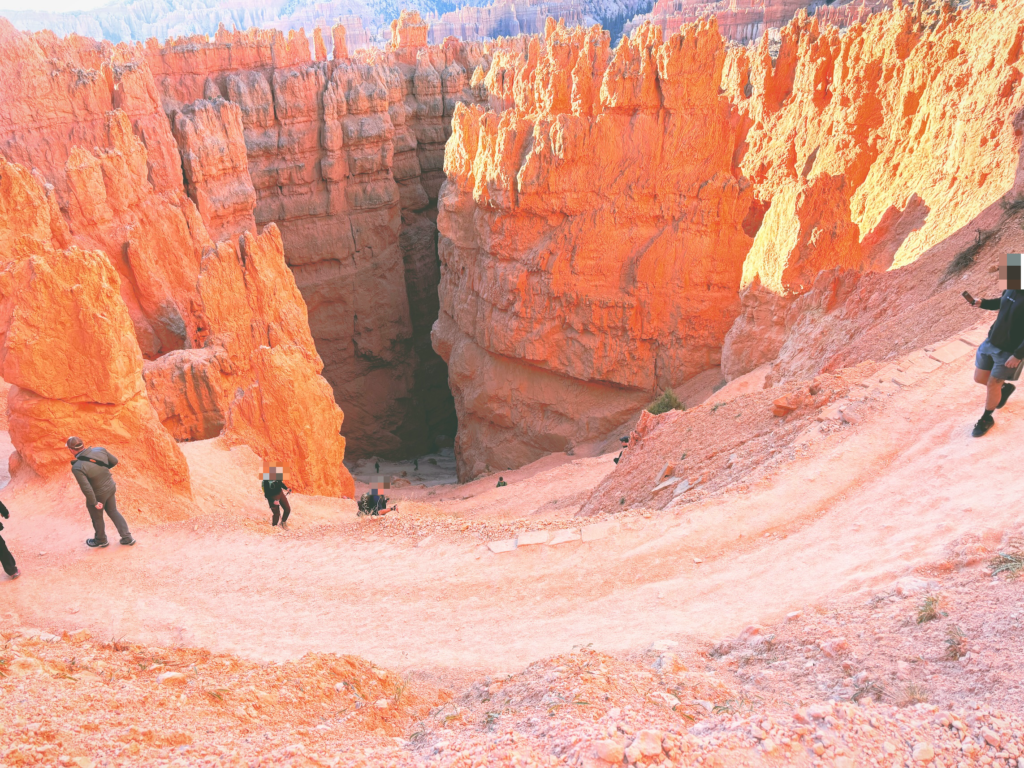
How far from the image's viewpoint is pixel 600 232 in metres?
20.0

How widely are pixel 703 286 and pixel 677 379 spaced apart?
108 inches

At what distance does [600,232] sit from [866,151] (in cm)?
702

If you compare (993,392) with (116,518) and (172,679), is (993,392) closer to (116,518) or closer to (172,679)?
(172,679)

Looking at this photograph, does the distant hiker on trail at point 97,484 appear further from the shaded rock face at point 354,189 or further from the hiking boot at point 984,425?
the shaded rock face at point 354,189

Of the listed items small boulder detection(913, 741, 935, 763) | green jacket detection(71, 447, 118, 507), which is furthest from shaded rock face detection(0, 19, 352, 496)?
small boulder detection(913, 741, 935, 763)

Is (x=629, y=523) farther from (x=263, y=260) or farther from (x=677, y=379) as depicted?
(x=677, y=379)

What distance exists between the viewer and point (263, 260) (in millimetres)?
15578

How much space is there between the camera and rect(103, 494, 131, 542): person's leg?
25.9 feet

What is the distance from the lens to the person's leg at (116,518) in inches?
311

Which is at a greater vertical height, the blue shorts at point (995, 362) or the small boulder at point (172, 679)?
the blue shorts at point (995, 362)

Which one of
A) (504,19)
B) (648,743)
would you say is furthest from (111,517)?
(504,19)

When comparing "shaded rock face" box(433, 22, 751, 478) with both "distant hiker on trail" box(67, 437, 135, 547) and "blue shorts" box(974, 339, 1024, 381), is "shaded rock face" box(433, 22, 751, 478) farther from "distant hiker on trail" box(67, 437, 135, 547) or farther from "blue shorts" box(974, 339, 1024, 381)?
"distant hiker on trail" box(67, 437, 135, 547)

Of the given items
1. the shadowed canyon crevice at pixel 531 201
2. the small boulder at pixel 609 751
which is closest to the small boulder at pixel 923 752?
the small boulder at pixel 609 751

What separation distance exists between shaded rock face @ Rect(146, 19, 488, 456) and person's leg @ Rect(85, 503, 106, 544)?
23.3 m
